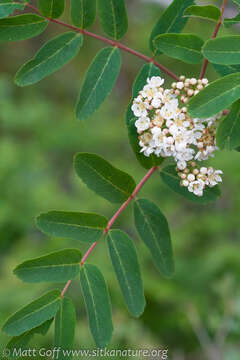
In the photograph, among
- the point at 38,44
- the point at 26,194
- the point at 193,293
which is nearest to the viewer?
the point at 193,293

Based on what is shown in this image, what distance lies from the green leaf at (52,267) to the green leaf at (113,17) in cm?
74

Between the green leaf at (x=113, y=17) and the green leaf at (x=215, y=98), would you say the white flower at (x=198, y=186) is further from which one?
the green leaf at (x=113, y=17)

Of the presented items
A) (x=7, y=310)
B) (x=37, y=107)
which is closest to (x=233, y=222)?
(x=7, y=310)

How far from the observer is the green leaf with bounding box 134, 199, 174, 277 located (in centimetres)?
157

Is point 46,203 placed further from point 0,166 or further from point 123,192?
point 123,192

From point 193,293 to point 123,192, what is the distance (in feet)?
6.90

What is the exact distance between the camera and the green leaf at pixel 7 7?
1443mm

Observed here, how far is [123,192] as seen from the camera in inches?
62.8

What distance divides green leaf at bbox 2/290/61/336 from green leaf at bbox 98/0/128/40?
0.87 meters

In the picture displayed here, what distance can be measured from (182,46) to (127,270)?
70 centimetres

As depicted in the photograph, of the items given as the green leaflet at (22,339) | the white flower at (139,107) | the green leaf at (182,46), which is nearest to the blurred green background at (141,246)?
the green leaflet at (22,339)

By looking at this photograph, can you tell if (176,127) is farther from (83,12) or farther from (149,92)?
(83,12)

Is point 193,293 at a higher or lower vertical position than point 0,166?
lower

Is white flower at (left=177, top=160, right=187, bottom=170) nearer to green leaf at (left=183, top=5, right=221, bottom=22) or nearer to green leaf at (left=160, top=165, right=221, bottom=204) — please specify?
green leaf at (left=160, top=165, right=221, bottom=204)
